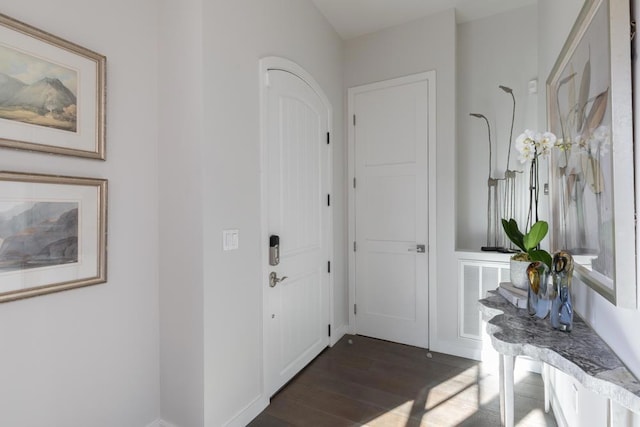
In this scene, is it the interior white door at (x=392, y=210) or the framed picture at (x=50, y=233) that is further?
the interior white door at (x=392, y=210)

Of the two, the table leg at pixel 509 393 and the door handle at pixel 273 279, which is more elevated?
the door handle at pixel 273 279

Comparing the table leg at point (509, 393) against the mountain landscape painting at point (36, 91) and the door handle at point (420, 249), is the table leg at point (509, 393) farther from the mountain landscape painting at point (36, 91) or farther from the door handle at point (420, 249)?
the mountain landscape painting at point (36, 91)

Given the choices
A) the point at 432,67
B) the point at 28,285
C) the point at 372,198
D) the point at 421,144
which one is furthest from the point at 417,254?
the point at 28,285

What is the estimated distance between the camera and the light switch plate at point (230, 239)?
1.74m

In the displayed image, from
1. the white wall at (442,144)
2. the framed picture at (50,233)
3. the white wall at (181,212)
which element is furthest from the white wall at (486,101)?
the framed picture at (50,233)

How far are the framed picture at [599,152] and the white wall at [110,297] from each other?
2.03 m

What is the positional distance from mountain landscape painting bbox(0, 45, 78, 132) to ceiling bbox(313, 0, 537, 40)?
2.08 meters

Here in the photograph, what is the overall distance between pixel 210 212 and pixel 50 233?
26.5 inches

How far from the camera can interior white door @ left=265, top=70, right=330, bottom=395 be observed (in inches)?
84.8

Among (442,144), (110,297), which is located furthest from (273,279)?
(442,144)

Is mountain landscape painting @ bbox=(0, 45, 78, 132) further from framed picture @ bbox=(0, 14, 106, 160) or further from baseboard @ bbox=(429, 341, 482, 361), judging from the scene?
baseboard @ bbox=(429, 341, 482, 361)

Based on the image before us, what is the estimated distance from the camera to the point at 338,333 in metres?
3.07

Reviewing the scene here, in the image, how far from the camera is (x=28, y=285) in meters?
1.29

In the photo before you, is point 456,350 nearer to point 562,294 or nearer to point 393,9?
point 562,294
